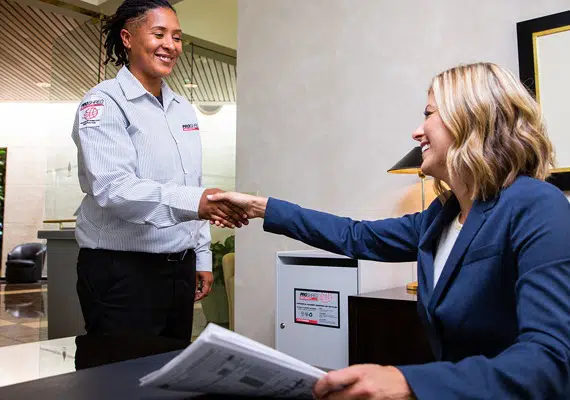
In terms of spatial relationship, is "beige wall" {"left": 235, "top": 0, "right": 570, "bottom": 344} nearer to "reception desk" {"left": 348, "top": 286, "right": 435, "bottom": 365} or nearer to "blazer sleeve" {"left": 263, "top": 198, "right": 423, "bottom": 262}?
"reception desk" {"left": 348, "top": 286, "right": 435, "bottom": 365}

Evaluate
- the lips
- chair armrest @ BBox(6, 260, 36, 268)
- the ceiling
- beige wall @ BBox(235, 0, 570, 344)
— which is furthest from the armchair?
the lips

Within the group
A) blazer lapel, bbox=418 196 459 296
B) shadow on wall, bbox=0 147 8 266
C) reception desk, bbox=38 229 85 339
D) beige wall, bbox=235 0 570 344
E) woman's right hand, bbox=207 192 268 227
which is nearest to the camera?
blazer lapel, bbox=418 196 459 296

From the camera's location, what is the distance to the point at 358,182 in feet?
8.75

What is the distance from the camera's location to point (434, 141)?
3.57 feet

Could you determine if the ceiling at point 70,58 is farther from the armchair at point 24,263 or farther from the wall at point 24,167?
the armchair at point 24,263

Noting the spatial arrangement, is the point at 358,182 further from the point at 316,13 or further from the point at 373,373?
the point at 373,373

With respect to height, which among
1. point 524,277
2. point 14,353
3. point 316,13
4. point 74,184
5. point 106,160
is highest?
point 316,13

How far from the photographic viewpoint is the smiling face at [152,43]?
70.1 inches

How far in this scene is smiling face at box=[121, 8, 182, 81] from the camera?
1779mm

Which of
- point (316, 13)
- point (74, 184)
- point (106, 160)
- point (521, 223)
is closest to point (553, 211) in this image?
point (521, 223)

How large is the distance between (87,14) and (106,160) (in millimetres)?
3926

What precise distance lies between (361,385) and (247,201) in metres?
0.92

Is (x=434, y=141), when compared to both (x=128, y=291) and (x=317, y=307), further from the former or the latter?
(x=317, y=307)

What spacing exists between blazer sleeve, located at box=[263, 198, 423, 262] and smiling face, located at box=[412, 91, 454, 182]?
0.20 metres
